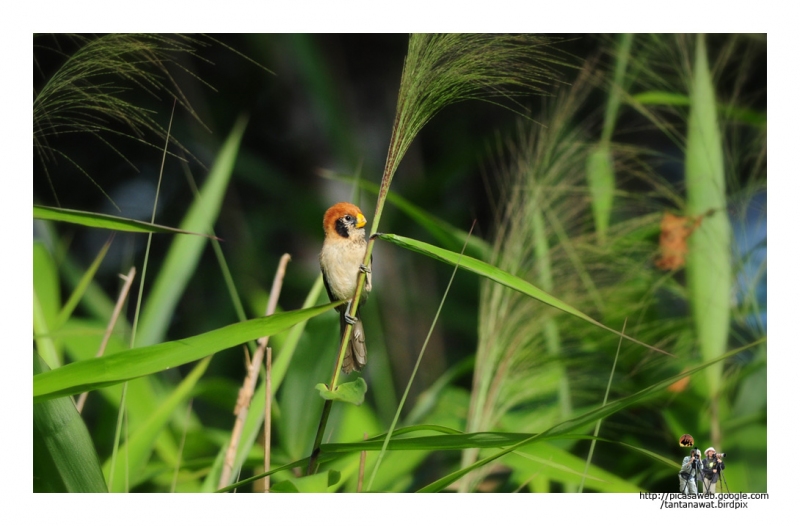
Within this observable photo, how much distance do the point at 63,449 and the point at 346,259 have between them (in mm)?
581

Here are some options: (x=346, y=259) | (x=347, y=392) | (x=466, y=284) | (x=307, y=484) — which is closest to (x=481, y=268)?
(x=347, y=392)

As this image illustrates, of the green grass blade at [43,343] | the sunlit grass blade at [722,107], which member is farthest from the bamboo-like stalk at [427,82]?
the sunlit grass blade at [722,107]

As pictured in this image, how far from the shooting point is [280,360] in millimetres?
1210

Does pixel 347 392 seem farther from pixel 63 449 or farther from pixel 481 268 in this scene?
pixel 63 449

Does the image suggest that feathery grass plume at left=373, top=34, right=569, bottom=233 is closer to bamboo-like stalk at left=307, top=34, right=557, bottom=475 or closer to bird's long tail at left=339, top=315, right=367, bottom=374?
bamboo-like stalk at left=307, top=34, right=557, bottom=475

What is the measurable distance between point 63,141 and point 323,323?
0.82 meters

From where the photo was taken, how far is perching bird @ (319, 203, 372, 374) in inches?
49.4

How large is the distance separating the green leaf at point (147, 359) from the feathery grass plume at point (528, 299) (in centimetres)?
58

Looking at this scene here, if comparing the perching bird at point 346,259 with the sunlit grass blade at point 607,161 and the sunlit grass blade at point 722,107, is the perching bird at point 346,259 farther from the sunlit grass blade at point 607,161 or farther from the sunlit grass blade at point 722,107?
the sunlit grass blade at point 722,107

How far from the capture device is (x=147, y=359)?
2.59 feet

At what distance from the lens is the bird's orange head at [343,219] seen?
1.31 meters

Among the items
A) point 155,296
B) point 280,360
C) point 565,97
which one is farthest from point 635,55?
point 155,296

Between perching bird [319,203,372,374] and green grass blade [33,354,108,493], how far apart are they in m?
0.46

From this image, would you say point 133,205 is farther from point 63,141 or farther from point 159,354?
point 159,354
